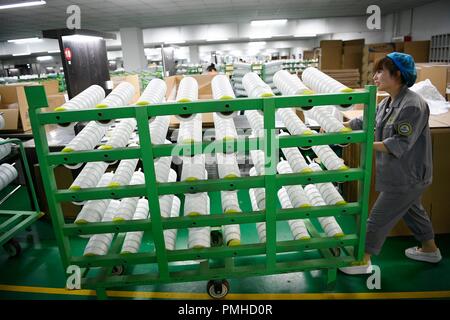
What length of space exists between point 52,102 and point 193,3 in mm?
5564

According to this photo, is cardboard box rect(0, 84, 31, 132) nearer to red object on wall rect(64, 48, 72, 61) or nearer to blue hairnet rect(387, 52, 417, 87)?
red object on wall rect(64, 48, 72, 61)

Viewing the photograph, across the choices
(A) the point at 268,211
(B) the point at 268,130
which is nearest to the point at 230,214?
(A) the point at 268,211

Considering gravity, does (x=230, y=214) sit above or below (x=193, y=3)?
below

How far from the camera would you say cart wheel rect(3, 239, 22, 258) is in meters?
3.33

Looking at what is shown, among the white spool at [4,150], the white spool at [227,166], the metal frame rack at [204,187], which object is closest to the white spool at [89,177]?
the metal frame rack at [204,187]

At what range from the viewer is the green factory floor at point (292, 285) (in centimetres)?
256

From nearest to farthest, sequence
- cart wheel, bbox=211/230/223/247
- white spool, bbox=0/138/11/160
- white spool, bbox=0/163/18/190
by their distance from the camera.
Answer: cart wheel, bbox=211/230/223/247
white spool, bbox=0/163/18/190
white spool, bbox=0/138/11/160

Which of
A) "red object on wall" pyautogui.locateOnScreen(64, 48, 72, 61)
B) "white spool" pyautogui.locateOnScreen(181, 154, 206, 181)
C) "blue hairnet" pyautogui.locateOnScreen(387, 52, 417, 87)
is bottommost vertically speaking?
"white spool" pyautogui.locateOnScreen(181, 154, 206, 181)

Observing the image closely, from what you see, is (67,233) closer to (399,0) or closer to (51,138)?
(51,138)

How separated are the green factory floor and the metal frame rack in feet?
1.43

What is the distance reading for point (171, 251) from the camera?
2.24 meters

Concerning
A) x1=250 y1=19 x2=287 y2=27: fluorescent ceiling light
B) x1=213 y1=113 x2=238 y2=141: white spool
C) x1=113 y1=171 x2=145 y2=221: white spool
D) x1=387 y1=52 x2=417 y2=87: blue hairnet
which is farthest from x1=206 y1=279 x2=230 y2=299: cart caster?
x1=250 y1=19 x2=287 y2=27: fluorescent ceiling light

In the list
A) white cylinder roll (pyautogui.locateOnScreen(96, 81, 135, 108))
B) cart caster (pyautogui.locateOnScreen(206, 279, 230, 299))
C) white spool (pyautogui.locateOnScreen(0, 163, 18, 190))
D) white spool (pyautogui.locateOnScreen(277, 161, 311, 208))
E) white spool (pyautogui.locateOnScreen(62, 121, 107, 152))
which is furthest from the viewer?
white spool (pyautogui.locateOnScreen(0, 163, 18, 190))

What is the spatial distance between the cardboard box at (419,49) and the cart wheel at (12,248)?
42.0 feet
